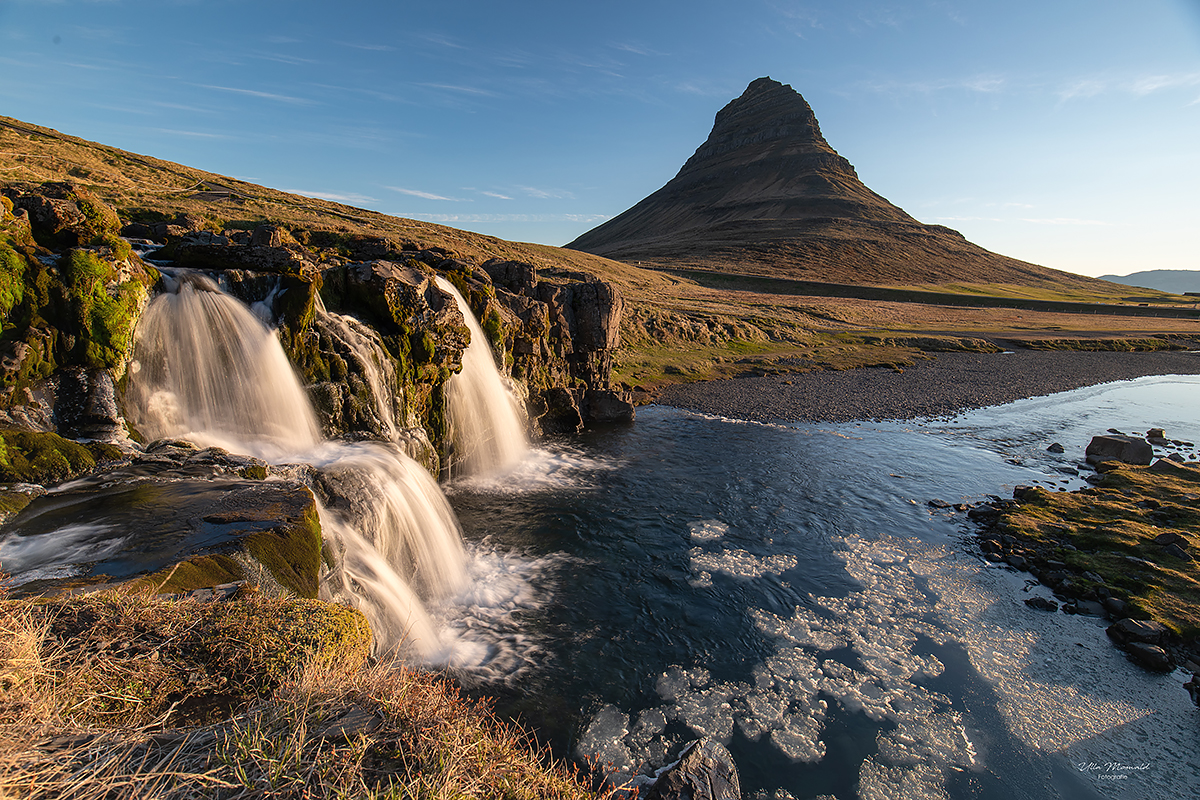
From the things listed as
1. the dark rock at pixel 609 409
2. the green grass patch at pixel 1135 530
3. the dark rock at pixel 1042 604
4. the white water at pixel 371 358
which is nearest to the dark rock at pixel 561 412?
the dark rock at pixel 609 409

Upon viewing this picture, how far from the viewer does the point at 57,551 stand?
26.5 ft

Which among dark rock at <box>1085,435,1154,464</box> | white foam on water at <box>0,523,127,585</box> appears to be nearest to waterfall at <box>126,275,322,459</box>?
white foam on water at <box>0,523,127,585</box>

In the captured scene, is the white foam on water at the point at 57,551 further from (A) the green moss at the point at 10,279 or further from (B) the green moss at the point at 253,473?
(A) the green moss at the point at 10,279

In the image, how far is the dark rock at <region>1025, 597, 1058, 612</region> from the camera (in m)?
13.7

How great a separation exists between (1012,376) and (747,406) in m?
32.5

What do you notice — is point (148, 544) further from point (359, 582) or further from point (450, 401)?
point (450, 401)

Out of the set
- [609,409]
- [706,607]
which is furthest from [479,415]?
[706,607]

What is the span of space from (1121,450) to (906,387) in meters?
19.4

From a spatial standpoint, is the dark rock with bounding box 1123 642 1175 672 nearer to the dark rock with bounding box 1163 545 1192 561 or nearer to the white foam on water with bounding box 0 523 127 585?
the dark rock with bounding box 1163 545 1192 561

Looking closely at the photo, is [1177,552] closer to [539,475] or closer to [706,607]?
[706,607]

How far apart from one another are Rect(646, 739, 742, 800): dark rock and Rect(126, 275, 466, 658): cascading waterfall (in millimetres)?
6433

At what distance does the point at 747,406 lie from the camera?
36531 millimetres

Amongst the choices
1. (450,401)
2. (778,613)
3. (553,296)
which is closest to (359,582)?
(778,613)

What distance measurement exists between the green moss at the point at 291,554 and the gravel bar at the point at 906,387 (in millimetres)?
28439
